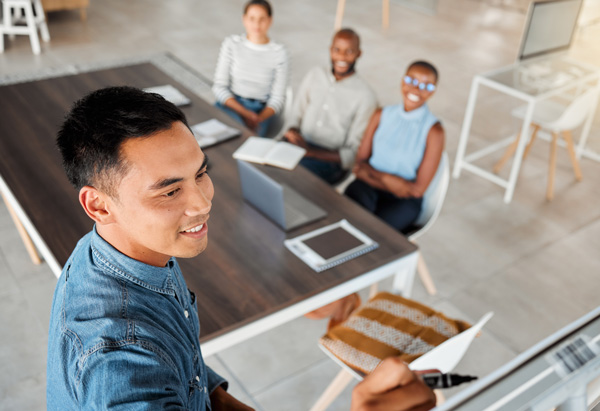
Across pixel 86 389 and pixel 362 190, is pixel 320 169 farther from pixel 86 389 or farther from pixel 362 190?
pixel 86 389

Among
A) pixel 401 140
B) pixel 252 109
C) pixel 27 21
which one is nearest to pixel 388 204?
pixel 401 140

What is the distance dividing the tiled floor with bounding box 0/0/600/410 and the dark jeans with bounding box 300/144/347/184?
0.77 meters

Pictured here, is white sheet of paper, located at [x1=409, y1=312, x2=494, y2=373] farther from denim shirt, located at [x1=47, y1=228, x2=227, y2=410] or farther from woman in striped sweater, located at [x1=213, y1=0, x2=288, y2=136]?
woman in striped sweater, located at [x1=213, y1=0, x2=288, y2=136]

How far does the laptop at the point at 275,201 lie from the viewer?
7.46 feet

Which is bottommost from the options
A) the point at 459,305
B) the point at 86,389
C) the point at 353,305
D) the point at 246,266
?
the point at 459,305

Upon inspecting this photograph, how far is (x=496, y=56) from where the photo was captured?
6871mm

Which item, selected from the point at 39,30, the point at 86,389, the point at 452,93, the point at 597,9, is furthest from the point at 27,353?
the point at 597,9

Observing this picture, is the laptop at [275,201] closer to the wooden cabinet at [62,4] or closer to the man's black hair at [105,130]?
the man's black hair at [105,130]

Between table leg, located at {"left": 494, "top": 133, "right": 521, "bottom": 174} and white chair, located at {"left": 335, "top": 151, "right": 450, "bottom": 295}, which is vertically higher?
white chair, located at {"left": 335, "top": 151, "right": 450, "bottom": 295}

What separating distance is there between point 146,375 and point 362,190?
2.17m

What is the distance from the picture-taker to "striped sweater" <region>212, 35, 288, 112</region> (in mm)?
3799

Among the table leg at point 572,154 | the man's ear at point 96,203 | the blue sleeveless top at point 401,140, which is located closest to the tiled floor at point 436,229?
the table leg at point 572,154

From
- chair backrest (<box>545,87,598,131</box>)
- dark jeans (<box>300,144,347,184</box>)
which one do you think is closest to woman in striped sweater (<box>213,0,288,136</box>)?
dark jeans (<box>300,144,347,184</box>)

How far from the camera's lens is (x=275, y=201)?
2283mm
